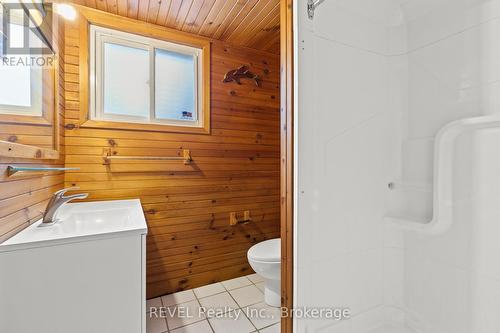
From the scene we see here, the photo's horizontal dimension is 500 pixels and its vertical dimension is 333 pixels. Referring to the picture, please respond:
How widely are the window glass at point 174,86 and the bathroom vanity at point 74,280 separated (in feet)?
4.27

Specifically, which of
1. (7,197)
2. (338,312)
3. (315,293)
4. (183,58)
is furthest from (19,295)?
(183,58)

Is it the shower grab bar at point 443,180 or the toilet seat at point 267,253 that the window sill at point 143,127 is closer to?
the toilet seat at point 267,253

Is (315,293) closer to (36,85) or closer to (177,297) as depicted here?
(177,297)

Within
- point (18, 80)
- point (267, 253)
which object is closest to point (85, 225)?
point (18, 80)

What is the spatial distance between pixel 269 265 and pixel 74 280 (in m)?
1.12

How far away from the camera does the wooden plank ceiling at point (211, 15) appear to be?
1.76 meters

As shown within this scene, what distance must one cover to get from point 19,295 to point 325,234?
129 centimetres

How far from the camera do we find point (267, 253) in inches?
69.6

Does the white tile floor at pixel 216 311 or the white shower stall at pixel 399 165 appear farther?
the white tile floor at pixel 216 311

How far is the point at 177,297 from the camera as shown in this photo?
2.00 m

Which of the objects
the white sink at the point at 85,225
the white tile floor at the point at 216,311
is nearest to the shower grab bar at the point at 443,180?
the white tile floor at the point at 216,311

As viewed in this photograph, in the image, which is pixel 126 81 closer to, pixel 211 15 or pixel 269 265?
pixel 211 15

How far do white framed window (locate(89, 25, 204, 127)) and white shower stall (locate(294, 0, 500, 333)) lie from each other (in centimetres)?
140

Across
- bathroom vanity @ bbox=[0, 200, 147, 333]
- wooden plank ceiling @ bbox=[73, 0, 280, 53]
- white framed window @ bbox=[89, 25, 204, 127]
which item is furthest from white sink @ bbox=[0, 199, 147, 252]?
wooden plank ceiling @ bbox=[73, 0, 280, 53]
